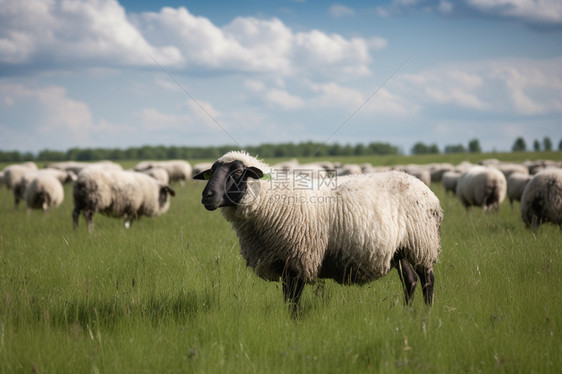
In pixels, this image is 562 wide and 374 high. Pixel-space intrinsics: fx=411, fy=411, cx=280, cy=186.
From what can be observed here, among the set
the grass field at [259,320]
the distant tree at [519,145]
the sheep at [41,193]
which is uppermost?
the distant tree at [519,145]

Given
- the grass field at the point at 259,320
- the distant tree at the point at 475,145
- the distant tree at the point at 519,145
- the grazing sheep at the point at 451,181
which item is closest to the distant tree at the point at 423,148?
the distant tree at the point at 475,145

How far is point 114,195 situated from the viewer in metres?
12.2

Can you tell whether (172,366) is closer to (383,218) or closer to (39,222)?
(383,218)

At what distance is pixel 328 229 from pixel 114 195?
9.39 m

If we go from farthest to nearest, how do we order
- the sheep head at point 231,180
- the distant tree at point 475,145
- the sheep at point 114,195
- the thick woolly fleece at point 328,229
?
the distant tree at point 475,145, the sheep at point 114,195, the thick woolly fleece at point 328,229, the sheep head at point 231,180

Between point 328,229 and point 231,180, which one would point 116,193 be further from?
point 328,229

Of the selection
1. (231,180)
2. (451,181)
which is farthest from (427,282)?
(451,181)

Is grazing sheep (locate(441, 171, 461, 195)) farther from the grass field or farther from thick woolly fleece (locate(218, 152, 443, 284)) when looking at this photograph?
thick woolly fleece (locate(218, 152, 443, 284))

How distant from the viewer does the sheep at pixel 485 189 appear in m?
14.5

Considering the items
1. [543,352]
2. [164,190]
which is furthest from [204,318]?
[164,190]

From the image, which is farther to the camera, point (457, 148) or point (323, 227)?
point (457, 148)

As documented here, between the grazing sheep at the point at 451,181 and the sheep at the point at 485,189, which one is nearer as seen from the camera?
the sheep at the point at 485,189

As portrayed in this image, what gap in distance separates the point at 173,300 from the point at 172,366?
141cm

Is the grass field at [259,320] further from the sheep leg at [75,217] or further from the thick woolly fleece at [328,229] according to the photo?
the sheep leg at [75,217]
